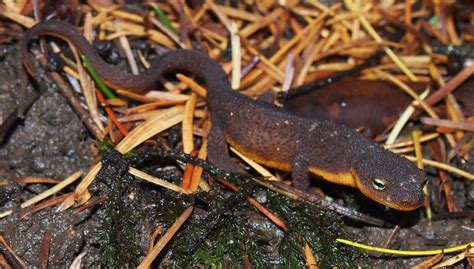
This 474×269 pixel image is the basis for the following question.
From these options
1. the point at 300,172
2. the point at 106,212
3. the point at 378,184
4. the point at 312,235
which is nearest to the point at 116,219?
the point at 106,212

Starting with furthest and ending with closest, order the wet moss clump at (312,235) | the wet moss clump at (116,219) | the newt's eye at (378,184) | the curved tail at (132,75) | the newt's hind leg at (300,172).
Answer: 1. the curved tail at (132,75)
2. the newt's hind leg at (300,172)
3. the newt's eye at (378,184)
4. the wet moss clump at (312,235)
5. the wet moss clump at (116,219)

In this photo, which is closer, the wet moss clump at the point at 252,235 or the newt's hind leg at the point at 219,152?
the wet moss clump at the point at 252,235

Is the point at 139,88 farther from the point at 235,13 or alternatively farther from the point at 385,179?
the point at 385,179

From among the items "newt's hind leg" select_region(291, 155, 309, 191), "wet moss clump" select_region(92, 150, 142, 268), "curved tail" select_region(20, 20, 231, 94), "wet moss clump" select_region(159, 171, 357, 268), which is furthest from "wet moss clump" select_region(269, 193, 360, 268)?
"curved tail" select_region(20, 20, 231, 94)

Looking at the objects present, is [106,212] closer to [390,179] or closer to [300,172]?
[300,172]

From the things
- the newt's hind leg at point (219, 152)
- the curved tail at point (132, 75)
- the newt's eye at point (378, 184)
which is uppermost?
the curved tail at point (132, 75)

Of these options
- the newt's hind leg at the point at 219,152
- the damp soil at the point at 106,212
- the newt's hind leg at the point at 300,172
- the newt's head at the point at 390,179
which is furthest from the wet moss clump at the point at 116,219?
the newt's head at the point at 390,179

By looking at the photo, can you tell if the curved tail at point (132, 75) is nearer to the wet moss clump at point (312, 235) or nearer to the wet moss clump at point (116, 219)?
the wet moss clump at point (116, 219)

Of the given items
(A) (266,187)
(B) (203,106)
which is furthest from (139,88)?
(A) (266,187)

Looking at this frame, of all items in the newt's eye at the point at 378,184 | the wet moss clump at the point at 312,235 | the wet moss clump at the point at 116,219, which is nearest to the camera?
the wet moss clump at the point at 116,219
